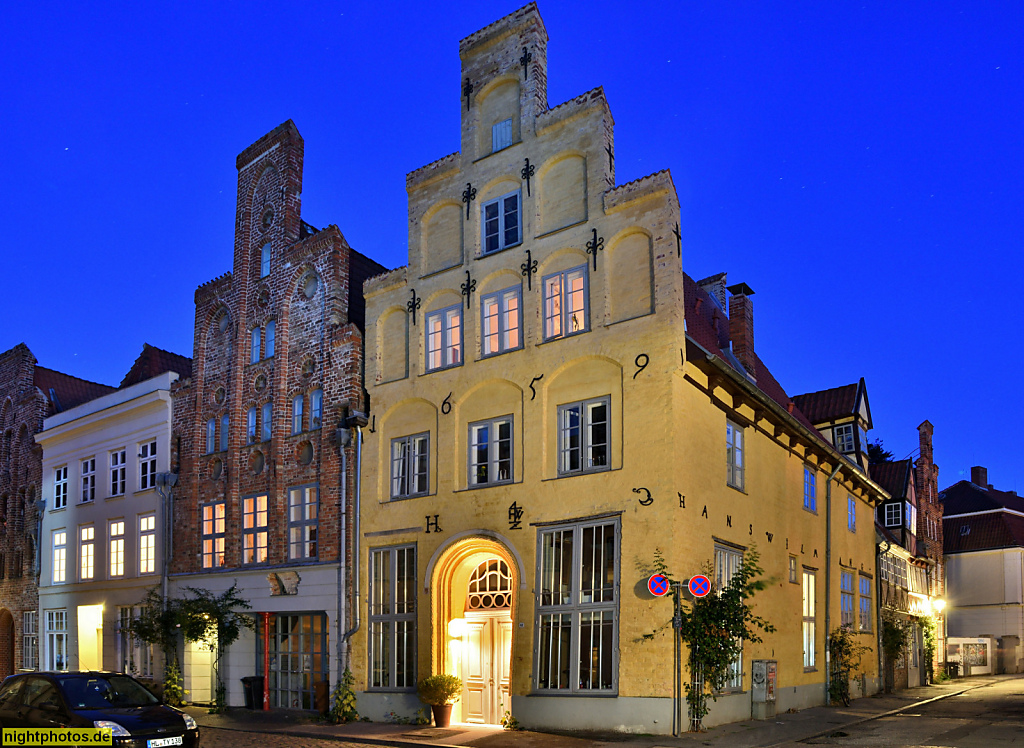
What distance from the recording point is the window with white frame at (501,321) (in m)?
20.9

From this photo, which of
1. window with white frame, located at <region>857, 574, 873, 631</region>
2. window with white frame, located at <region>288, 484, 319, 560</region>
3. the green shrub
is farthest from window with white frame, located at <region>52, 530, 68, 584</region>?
window with white frame, located at <region>857, 574, 873, 631</region>

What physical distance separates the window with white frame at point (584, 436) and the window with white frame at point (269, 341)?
33.4 feet

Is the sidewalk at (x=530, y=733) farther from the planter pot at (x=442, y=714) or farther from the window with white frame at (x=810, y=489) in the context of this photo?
the window with white frame at (x=810, y=489)

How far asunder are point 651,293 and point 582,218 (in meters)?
2.53

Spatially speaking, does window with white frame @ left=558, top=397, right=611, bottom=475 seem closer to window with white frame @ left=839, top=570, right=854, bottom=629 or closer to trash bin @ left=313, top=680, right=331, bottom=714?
trash bin @ left=313, top=680, right=331, bottom=714

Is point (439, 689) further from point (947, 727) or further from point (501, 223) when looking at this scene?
point (947, 727)

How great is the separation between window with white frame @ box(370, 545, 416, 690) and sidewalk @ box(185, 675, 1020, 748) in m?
1.07

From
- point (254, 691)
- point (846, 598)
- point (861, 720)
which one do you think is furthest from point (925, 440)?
point (254, 691)

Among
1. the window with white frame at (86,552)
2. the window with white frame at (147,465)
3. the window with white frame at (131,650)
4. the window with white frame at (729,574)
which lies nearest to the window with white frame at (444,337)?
the window with white frame at (729,574)

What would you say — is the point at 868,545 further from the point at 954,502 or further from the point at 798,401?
the point at 954,502

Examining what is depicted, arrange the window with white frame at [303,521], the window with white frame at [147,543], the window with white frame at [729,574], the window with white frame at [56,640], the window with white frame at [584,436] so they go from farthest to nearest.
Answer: the window with white frame at [56,640] → the window with white frame at [147,543] → the window with white frame at [303,521] → the window with white frame at [729,574] → the window with white frame at [584,436]

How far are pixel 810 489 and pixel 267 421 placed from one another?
15.1 metres

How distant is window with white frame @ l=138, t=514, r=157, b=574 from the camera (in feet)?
93.5

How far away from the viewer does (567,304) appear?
20141 millimetres
